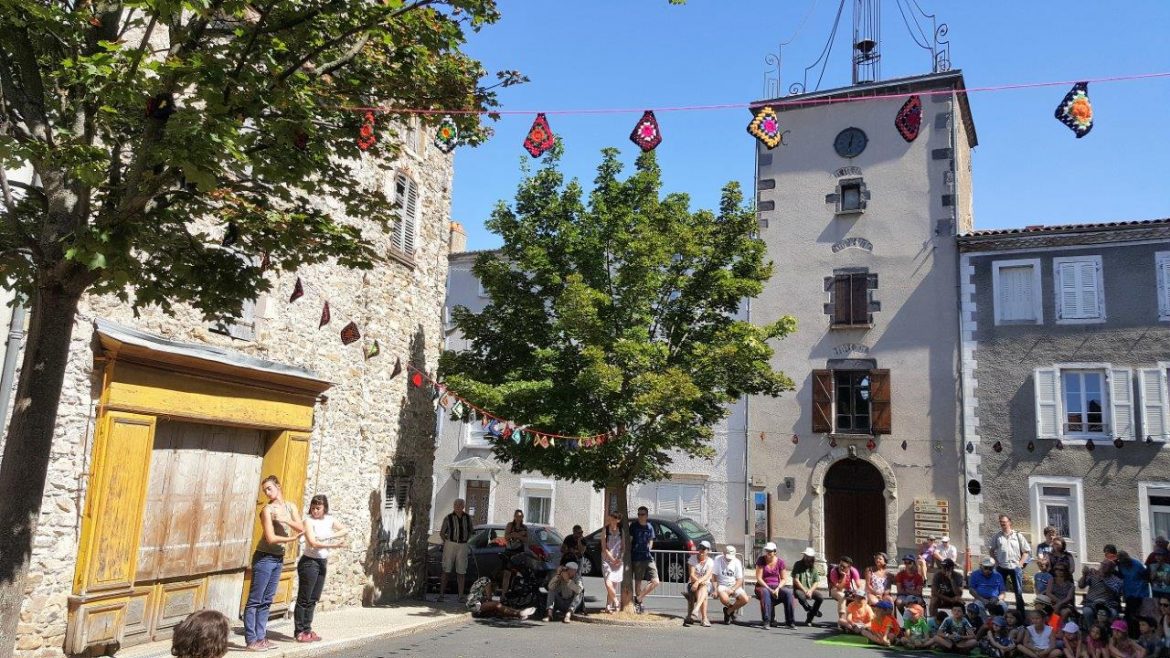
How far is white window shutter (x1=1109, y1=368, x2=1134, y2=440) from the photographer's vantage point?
18.2 metres

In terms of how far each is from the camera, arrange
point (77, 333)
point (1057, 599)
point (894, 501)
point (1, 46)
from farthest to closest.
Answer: point (894, 501), point (1057, 599), point (77, 333), point (1, 46)

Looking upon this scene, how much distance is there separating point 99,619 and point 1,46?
5.09 m

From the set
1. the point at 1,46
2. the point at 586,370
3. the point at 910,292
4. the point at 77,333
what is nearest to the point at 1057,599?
the point at 586,370

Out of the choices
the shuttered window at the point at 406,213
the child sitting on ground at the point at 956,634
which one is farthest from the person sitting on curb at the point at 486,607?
the child sitting on ground at the point at 956,634

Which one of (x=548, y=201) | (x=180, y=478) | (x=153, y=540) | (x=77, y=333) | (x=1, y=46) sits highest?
(x=548, y=201)

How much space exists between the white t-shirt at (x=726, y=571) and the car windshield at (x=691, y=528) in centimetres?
509

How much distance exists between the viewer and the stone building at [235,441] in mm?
7801

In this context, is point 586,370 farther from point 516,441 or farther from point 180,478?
point 180,478

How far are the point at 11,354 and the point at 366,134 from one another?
Answer: 3674 millimetres

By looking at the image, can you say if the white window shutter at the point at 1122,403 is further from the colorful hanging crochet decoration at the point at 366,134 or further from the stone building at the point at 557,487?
the colorful hanging crochet decoration at the point at 366,134

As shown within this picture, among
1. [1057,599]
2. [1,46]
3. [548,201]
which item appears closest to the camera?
[1,46]

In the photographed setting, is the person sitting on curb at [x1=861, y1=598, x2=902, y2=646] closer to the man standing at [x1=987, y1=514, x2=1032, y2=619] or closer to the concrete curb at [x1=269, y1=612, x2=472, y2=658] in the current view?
the man standing at [x1=987, y1=514, x2=1032, y2=619]

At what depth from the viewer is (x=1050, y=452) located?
18.8 m

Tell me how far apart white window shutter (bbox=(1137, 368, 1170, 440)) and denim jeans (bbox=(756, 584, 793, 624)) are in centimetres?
1015
